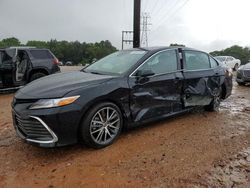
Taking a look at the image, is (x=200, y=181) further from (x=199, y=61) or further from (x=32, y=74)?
(x=32, y=74)

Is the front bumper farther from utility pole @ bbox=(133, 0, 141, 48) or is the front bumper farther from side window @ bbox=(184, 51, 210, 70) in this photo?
utility pole @ bbox=(133, 0, 141, 48)

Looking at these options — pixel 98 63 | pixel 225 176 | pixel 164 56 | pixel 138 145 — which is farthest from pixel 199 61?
pixel 225 176

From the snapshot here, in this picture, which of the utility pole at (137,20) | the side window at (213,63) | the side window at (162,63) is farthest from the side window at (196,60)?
the utility pole at (137,20)

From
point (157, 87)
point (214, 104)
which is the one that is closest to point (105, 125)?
point (157, 87)

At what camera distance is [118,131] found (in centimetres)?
398

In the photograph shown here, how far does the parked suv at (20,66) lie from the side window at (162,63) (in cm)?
563

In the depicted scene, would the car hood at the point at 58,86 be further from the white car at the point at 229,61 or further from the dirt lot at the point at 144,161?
the white car at the point at 229,61

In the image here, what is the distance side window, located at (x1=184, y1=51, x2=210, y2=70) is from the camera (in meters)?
5.14

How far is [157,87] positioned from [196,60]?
1523 mm

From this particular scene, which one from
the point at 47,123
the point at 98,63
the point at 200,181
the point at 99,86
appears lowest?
the point at 200,181

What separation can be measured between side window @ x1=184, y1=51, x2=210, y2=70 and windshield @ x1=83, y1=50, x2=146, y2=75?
1.11m

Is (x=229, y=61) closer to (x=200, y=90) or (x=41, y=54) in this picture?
(x=41, y=54)

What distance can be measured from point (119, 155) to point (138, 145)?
1.49 feet

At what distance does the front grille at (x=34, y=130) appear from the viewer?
3.30 meters
